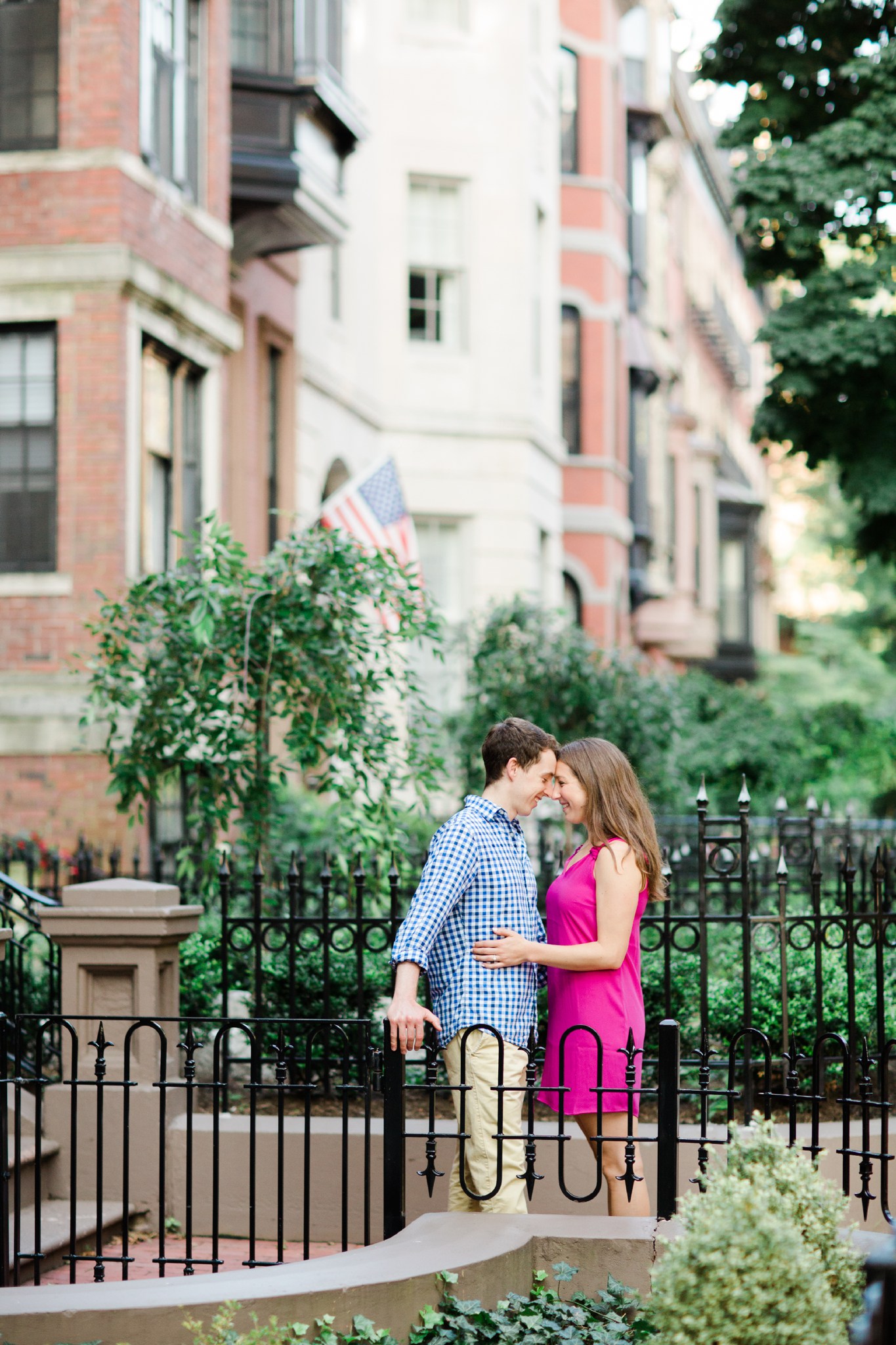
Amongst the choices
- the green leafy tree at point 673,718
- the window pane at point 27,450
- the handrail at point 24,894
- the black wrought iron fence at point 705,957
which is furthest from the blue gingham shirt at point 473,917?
the green leafy tree at point 673,718

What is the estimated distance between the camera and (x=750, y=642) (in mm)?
43656

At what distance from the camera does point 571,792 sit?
5.41 metres

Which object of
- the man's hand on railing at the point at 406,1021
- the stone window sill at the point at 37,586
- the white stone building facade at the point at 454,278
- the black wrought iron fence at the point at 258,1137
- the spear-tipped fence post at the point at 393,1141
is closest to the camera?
the man's hand on railing at the point at 406,1021

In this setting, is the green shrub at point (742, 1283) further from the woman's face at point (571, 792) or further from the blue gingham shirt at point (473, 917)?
the woman's face at point (571, 792)

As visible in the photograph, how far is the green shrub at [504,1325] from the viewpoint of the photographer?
4.52 m

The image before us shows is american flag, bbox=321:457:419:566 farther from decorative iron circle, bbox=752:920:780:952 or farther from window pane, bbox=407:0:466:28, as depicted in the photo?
window pane, bbox=407:0:466:28

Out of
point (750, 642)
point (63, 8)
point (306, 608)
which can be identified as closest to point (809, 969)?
point (306, 608)

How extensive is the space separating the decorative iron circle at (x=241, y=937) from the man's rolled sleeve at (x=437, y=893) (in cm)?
180

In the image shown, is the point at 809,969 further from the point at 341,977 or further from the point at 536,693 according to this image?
the point at 536,693

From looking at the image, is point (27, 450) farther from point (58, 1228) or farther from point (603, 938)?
point (603, 938)

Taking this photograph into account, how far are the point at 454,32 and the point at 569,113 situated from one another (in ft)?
15.6

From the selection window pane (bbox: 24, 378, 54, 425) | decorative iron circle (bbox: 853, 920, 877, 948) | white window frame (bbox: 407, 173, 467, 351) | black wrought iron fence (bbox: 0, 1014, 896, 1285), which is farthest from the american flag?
white window frame (bbox: 407, 173, 467, 351)

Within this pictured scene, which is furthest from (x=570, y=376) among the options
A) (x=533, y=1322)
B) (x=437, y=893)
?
(x=533, y=1322)

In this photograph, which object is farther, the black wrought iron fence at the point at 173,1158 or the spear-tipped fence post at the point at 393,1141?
the black wrought iron fence at the point at 173,1158
